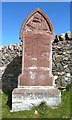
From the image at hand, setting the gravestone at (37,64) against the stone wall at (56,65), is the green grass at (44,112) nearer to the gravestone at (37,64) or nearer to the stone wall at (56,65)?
the gravestone at (37,64)

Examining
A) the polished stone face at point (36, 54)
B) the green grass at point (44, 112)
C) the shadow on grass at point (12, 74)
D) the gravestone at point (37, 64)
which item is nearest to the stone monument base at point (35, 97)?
the gravestone at point (37, 64)

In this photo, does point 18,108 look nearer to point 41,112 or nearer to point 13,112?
point 13,112

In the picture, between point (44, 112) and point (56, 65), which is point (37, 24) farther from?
point (44, 112)

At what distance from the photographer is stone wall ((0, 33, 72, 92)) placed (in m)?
11.8

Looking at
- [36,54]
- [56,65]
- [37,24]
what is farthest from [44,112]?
[56,65]

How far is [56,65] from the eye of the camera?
1205 cm

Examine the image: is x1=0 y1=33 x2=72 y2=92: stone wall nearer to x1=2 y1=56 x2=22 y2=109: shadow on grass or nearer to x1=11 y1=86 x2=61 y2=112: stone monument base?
x1=2 y1=56 x2=22 y2=109: shadow on grass

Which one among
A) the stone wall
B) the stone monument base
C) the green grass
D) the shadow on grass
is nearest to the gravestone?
the stone monument base

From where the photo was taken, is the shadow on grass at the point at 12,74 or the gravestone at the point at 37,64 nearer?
the gravestone at the point at 37,64

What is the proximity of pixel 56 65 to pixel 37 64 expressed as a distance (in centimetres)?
242

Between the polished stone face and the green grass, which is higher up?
Answer: the polished stone face

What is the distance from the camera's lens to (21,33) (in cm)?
993

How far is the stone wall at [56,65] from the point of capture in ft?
38.6

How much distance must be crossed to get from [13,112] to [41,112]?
1001 mm
